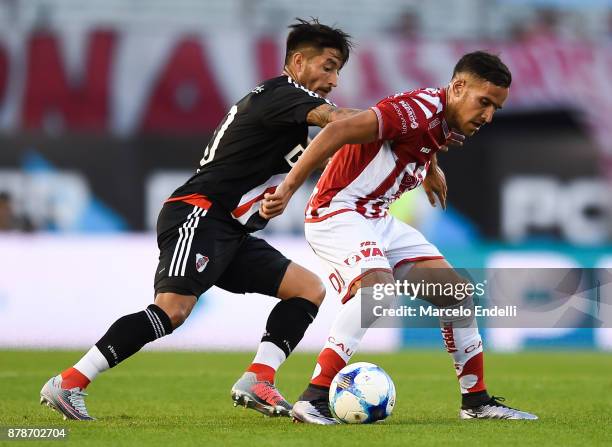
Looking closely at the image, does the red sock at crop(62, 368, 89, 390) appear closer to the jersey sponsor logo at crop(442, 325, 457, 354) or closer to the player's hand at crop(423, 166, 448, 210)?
the jersey sponsor logo at crop(442, 325, 457, 354)

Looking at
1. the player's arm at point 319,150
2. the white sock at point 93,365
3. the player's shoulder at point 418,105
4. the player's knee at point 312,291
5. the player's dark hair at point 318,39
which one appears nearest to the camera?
the player's arm at point 319,150

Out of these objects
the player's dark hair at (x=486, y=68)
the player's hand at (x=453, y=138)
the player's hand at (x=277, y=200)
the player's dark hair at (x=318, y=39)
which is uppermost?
the player's dark hair at (x=318, y=39)

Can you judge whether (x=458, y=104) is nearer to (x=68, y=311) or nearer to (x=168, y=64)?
(x=68, y=311)

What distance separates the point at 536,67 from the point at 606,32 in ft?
10.4

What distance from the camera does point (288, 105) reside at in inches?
243

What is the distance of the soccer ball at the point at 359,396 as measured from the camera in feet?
19.3

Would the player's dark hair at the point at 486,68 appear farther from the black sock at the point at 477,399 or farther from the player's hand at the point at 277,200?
the black sock at the point at 477,399

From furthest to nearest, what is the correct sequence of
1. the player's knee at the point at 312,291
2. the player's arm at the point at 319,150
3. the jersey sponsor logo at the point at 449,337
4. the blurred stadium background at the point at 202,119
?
the blurred stadium background at the point at 202,119, the player's knee at the point at 312,291, the jersey sponsor logo at the point at 449,337, the player's arm at the point at 319,150

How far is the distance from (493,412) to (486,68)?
1.86 meters

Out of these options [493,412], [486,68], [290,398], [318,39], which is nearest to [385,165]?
[486,68]

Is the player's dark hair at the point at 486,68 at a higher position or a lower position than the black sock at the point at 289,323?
higher

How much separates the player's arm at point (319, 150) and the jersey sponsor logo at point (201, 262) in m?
0.68

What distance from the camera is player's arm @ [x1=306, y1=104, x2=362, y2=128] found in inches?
231

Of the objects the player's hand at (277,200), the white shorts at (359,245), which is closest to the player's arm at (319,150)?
the player's hand at (277,200)
